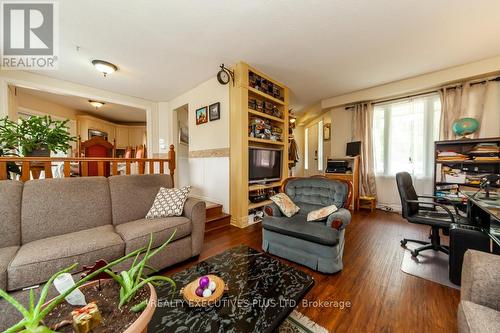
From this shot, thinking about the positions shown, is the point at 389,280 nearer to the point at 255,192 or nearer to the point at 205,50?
the point at 255,192

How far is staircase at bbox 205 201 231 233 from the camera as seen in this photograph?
2.79 metres

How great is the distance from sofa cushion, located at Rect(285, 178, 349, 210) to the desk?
991 mm

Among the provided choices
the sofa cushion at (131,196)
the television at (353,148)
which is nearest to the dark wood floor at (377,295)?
the sofa cushion at (131,196)

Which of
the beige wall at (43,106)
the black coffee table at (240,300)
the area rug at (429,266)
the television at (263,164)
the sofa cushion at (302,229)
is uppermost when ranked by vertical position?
the beige wall at (43,106)

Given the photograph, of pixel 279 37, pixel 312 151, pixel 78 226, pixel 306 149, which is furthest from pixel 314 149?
pixel 78 226

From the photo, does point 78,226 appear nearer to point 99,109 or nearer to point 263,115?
point 263,115

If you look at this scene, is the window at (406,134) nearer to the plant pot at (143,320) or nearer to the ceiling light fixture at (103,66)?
the plant pot at (143,320)

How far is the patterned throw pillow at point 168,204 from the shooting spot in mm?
2004

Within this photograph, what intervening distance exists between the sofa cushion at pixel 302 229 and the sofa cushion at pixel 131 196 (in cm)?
141

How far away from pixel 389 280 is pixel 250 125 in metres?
2.67

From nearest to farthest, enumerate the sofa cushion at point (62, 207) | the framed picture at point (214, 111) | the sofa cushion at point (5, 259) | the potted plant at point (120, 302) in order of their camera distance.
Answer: the potted plant at point (120, 302), the sofa cushion at point (5, 259), the sofa cushion at point (62, 207), the framed picture at point (214, 111)

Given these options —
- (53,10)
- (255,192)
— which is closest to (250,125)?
(255,192)

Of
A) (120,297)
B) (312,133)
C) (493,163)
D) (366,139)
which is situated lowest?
(120,297)

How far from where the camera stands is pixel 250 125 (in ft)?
10.6
